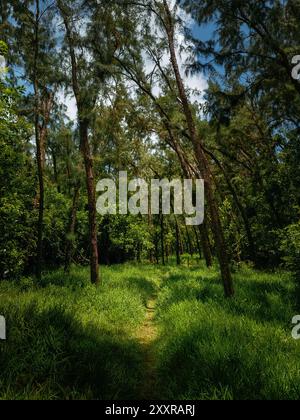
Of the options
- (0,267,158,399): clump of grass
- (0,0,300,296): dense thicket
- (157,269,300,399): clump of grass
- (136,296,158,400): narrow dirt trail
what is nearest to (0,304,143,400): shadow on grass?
(0,267,158,399): clump of grass

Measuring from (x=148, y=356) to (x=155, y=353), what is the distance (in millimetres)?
192

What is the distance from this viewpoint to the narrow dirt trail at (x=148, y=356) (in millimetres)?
5361

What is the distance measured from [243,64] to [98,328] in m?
8.24

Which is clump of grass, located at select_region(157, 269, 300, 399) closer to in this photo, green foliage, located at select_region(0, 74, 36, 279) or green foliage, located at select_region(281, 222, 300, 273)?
green foliage, located at select_region(281, 222, 300, 273)

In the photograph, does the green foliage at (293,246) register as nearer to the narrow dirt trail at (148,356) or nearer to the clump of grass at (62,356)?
the narrow dirt trail at (148,356)

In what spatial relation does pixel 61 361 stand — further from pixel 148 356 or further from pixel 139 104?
pixel 139 104

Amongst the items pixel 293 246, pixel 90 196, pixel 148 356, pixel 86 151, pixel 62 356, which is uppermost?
pixel 86 151

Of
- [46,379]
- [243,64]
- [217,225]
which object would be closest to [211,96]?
[243,64]

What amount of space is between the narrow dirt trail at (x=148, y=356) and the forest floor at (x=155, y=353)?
2cm

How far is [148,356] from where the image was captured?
6984 millimetres

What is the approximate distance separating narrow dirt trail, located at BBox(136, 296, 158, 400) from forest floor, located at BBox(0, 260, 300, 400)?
0.06 ft

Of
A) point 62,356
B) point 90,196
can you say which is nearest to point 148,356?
point 62,356

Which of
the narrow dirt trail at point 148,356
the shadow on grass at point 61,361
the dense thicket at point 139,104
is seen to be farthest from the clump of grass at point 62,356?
the dense thicket at point 139,104

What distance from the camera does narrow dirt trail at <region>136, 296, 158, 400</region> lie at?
5361 millimetres
